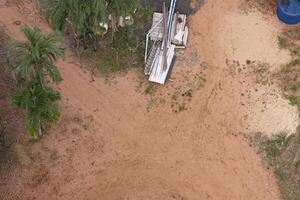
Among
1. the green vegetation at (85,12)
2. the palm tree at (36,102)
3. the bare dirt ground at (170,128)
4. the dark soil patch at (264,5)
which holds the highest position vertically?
the green vegetation at (85,12)

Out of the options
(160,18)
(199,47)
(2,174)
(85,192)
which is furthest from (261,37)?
(2,174)

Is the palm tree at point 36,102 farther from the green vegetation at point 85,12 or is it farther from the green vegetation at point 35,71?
the green vegetation at point 85,12

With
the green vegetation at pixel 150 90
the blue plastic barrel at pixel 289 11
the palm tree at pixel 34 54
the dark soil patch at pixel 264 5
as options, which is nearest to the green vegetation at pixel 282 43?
the blue plastic barrel at pixel 289 11

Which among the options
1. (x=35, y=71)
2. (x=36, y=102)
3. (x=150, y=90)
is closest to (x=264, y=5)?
(x=150, y=90)

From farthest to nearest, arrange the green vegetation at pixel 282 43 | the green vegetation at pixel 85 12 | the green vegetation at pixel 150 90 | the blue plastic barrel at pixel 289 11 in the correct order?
the blue plastic barrel at pixel 289 11 < the green vegetation at pixel 282 43 < the green vegetation at pixel 150 90 < the green vegetation at pixel 85 12

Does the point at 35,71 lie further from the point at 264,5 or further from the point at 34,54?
the point at 264,5

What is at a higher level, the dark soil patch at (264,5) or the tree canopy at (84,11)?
the tree canopy at (84,11)

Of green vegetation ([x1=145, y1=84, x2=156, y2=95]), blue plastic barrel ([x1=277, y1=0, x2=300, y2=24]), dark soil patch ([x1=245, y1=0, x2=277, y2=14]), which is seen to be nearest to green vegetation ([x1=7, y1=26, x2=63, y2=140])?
green vegetation ([x1=145, y1=84, x2=156, y2=95])

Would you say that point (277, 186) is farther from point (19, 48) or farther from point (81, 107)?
point (19, 48)

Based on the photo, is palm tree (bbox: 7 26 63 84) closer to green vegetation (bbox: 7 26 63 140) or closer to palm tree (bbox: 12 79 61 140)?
green vegetation (bbox: 7 26 63 140)
